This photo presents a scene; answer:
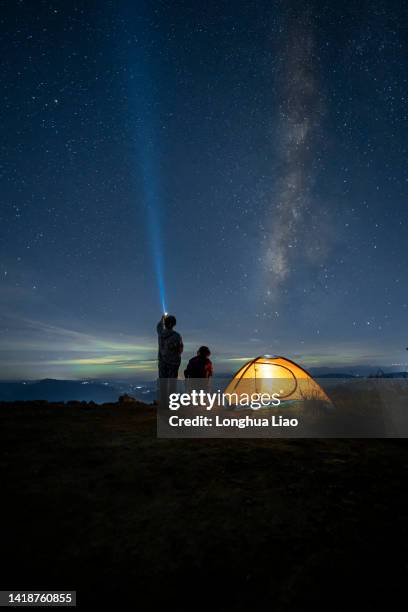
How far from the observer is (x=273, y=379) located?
9.91 m

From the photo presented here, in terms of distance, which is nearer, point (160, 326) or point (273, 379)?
point (160, 326)

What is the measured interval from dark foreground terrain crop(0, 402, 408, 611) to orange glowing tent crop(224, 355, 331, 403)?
389 cm

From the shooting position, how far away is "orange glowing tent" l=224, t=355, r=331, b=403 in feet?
30.9

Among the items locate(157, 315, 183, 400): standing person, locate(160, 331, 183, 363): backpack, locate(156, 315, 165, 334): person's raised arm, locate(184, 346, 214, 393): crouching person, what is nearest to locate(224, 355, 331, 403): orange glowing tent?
locate(184, 346, 214, 393): crouching person

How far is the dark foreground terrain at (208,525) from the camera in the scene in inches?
87.0

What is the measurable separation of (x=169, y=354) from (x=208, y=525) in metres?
5.61

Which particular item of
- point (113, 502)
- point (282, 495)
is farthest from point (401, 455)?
point (113, 502)

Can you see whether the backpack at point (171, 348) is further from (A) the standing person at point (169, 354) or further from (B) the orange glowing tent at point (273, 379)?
(B) the orange glowing tent at point (273, 379)

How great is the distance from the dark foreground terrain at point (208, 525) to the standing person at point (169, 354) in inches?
121

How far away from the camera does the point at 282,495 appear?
363 cm

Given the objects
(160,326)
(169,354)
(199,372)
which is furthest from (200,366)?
(160,326)

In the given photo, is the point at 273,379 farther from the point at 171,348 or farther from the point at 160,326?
the point at 160,326

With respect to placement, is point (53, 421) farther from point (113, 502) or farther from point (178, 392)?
point (113, 502)

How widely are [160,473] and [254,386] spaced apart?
5.86 metres
